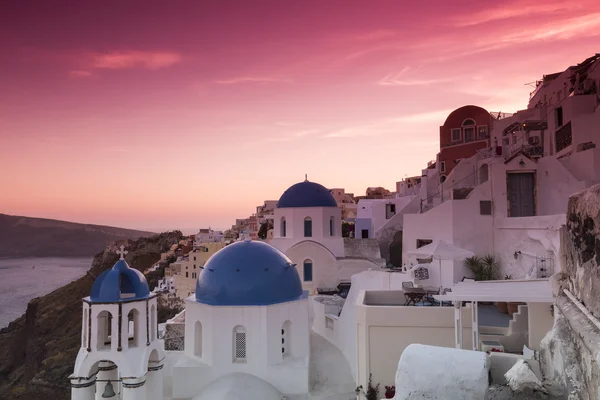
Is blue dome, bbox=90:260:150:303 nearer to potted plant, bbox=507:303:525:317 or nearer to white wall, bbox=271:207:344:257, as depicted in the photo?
potted plant, bbox=507:303:525:317

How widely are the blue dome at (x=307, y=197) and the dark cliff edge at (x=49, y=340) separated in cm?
2681

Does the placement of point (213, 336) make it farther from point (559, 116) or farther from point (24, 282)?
point (24, 282)

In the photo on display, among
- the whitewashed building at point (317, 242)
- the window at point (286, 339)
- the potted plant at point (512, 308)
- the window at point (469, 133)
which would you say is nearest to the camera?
the potted plant at point (512, 308)

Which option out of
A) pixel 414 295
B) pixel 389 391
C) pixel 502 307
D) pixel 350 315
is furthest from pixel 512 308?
pixel 350 315

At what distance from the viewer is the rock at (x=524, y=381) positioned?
287 centimetres

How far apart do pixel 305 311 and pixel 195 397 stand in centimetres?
406

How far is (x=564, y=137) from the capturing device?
744 inches

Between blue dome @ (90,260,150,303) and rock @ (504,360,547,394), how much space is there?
10.1 m

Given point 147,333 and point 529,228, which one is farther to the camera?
point 529,228

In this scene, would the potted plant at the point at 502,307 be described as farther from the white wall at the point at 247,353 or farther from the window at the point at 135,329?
the window at the point at 135,329

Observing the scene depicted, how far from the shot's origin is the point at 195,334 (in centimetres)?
1347

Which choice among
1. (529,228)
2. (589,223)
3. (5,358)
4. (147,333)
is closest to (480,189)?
(529,228)

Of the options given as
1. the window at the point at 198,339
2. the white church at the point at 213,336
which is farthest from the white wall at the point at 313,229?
the window at the point at 198,339

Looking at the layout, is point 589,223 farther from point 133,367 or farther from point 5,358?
point 5,358
